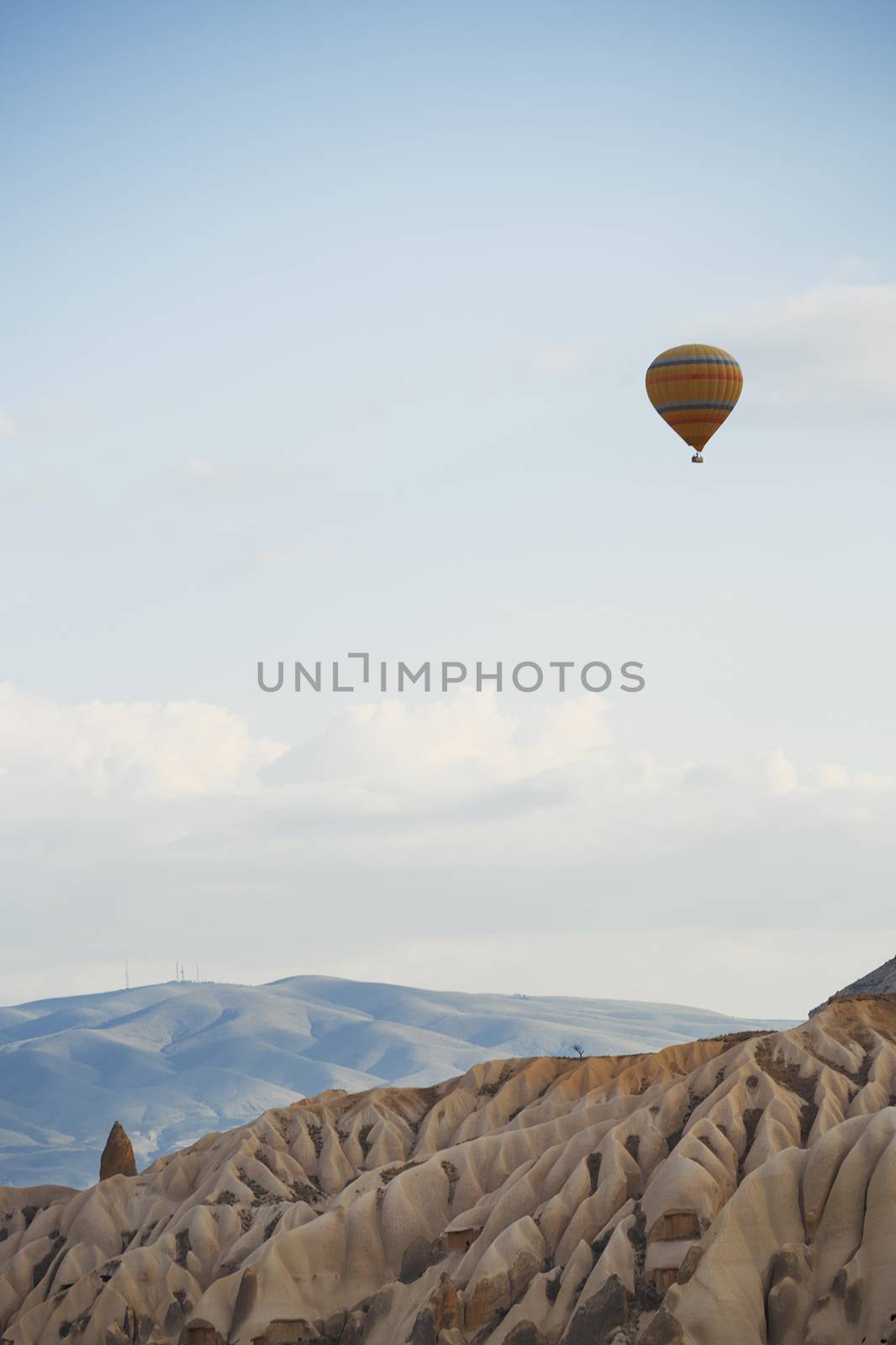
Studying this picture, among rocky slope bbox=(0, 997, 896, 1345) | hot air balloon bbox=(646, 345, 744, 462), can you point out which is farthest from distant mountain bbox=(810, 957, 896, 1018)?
hot air balloon bbox=(646, 345, 744, 462)

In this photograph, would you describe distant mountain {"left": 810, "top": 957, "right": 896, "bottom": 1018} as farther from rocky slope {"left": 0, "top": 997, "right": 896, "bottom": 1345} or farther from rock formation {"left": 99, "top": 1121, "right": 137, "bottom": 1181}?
rock formation {"left": 99, "top": 1121, "right": 137, "bottom": 1181}

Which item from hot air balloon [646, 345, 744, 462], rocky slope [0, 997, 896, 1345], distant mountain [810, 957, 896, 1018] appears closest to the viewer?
rocky slope [0, 997, 896, 1345]

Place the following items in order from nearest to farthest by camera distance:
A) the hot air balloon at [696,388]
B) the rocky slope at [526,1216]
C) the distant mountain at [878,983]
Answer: the rocky slope at [526,1216]
the hot air balloon at [696,388]
the distant mountain at [878,983]

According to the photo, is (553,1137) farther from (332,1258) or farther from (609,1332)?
(609,1332)

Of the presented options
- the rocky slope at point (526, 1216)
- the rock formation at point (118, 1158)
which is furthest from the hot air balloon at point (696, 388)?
the rock formation at point (118, 1158)

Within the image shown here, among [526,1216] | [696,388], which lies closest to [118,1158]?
[526,1216]

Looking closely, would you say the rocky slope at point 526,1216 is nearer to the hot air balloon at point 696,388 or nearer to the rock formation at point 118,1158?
the rock formation at point 118,1158
